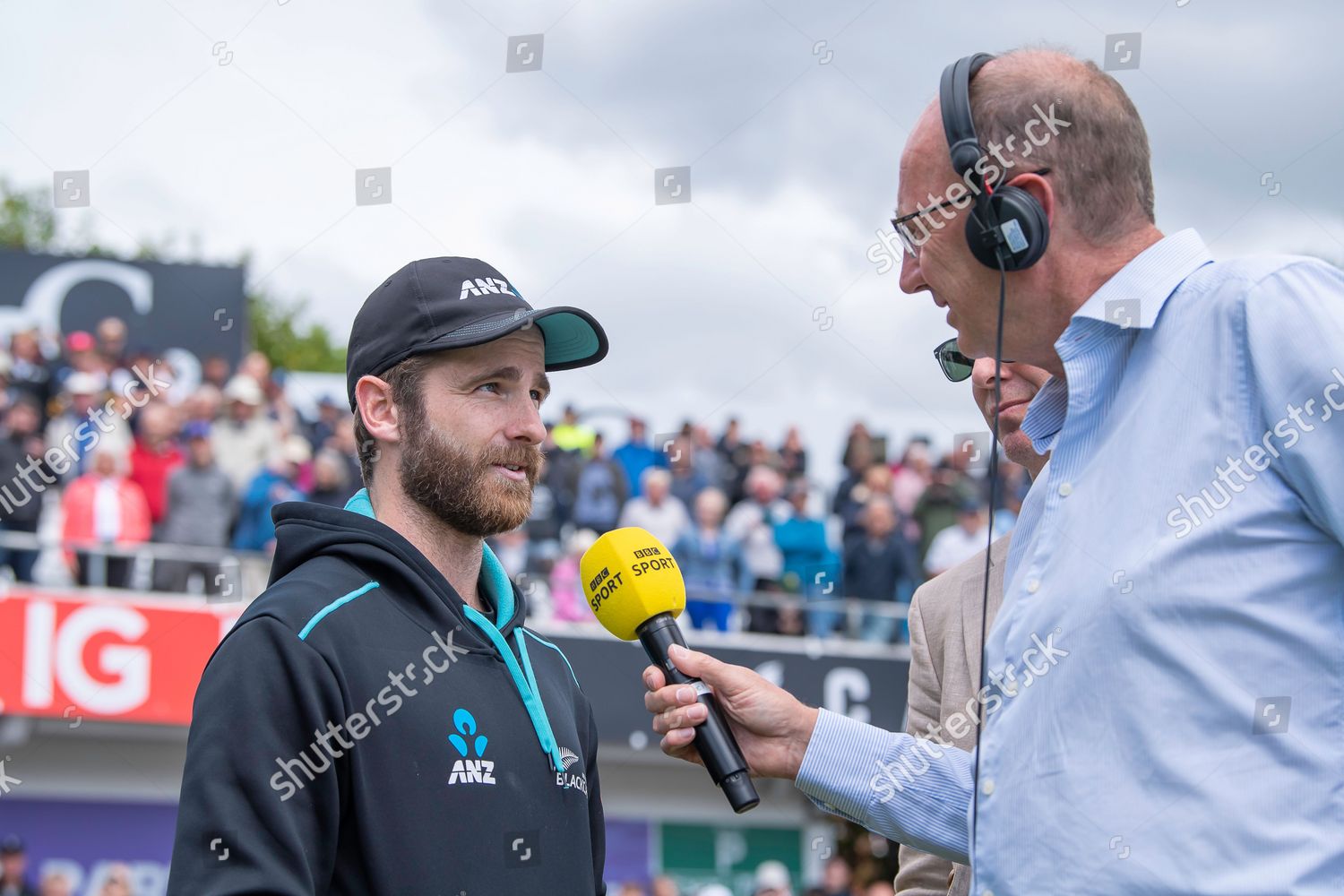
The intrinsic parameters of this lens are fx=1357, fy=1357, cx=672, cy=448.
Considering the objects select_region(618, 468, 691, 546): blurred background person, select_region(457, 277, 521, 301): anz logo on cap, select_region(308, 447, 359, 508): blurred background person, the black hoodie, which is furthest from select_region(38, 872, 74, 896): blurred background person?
select_region(457, 277, 521, 301): anz logo on cap

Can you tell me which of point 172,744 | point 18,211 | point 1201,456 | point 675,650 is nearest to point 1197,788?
point 1201,456

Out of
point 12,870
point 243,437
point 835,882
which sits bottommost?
point 835,882

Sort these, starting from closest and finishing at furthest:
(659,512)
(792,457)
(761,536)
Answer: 1. (659,512)
2. (761,536)
3. (792,457)

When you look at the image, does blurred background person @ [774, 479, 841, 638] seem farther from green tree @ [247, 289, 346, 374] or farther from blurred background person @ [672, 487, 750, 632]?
green tree @ [247, 289, 346, 374]

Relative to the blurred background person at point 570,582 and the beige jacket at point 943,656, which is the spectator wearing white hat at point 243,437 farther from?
the beige jacket at point 943,656

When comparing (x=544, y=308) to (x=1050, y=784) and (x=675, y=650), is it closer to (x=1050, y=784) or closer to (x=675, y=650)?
(x=675, y=650)

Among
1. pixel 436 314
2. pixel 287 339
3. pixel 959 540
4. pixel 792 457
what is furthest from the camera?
pixel 287 339

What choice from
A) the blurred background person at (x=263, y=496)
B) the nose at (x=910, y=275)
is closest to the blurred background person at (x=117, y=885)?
the blurred background person at (x=263, y=496)

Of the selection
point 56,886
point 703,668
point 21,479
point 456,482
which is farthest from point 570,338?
point 56,886

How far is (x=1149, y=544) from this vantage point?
178 centimetres

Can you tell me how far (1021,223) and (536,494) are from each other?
784 cm

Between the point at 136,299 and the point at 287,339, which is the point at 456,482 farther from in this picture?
the point at 287,339

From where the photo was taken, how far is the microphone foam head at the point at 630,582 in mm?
2650

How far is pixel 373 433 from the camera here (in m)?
2.74
